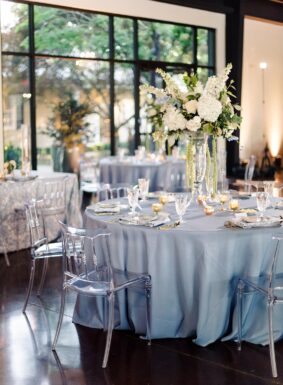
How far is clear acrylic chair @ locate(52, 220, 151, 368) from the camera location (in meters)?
3.88

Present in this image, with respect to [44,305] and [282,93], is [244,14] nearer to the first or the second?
[282,93]

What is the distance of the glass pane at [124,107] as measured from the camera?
40.1 feet

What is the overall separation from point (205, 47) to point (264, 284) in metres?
10.4

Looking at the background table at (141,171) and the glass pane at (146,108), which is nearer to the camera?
the background table at (141,171)

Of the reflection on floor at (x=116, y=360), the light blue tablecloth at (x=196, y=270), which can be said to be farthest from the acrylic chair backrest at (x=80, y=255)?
the reflection on floor at (x=116, y=360)

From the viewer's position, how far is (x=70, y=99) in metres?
11.5

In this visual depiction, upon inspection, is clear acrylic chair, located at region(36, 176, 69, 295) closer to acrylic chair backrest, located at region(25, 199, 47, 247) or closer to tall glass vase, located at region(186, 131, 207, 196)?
acrylic chair backrest, located at region(25, 199, 47, 247)

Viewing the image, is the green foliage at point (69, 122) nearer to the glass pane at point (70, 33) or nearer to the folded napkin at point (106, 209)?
the glass pane at point (70, 33)

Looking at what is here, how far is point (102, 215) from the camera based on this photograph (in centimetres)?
457

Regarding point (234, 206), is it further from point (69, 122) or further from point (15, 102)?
point (69, 122)

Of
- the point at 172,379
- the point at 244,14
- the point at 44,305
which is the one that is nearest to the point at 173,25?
the point at 244,14

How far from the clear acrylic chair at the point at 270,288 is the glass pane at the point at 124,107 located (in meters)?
8.44

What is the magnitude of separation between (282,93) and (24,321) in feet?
43.7

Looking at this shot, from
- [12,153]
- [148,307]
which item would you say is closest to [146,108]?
[12,153]
